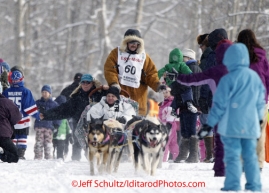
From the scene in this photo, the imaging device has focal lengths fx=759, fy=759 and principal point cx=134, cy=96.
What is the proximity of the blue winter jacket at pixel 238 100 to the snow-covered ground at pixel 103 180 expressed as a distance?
24.4 inches

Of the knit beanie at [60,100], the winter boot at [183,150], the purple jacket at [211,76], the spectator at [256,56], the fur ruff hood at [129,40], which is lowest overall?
the winter boot at [183,150]

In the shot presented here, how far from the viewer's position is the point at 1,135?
1127 centimetres

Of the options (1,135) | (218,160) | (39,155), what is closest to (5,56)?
(39,155)

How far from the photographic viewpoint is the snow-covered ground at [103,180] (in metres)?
7.27

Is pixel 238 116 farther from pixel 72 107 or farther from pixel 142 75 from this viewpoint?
pixel 72 107

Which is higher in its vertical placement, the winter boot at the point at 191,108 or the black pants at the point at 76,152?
the winter boot at the point at 191,108

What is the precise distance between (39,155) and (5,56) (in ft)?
82.0

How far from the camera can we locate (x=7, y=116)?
449 inches

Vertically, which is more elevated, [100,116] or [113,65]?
[113,65]

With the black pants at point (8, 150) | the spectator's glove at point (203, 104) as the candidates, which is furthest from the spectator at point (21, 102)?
the spectator's glove at point (203, 104)

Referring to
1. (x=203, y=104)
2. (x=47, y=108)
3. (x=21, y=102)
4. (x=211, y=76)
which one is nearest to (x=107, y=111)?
(x=203, y=104)

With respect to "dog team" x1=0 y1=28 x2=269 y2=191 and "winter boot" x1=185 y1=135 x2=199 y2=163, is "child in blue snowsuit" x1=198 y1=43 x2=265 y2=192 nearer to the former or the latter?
"dog team" x1=0 y1=28 x2=269 y2=191

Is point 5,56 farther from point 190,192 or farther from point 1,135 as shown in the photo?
point 190,192

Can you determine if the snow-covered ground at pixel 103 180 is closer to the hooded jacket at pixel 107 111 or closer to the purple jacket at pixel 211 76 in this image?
the hooded jacket at pixel 107 111
